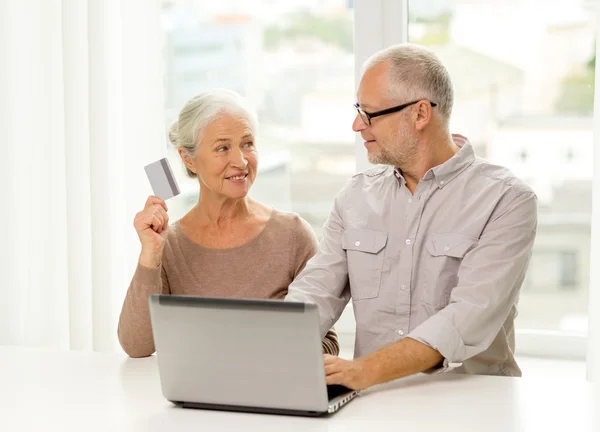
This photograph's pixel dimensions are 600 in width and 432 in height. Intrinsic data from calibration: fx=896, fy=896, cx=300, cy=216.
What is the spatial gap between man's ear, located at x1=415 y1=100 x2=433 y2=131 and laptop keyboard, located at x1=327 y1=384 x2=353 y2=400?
0.74 metres

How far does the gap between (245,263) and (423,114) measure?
67 cm

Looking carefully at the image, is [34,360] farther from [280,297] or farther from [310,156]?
[310,156]

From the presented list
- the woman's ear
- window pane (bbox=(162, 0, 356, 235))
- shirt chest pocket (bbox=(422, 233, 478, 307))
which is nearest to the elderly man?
shirt chest pocket (bbox=(422, 233, 478, 307))

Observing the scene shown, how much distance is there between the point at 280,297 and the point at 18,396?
81 cm

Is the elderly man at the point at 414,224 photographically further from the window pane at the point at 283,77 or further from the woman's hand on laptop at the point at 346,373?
the window pane at the point at 283,77

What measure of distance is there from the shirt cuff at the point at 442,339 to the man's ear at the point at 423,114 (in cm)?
53

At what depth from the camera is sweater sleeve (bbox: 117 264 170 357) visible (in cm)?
227

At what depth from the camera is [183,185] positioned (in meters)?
3.39

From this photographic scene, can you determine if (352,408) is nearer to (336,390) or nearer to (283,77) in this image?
(336,390)

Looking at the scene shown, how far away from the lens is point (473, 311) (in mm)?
1975

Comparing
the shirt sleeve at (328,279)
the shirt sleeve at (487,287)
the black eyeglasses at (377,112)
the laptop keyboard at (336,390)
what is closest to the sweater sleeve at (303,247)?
the shirt sleeve at (328,279)

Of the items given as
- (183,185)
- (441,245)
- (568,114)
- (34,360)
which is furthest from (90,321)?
(568,114)

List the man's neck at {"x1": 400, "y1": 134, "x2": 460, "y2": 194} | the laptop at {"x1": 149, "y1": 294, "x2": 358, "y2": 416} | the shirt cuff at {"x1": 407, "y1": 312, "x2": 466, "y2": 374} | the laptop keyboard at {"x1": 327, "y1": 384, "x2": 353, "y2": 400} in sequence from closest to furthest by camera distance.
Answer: the laptop at {"x1": 149, "y1": 294, "x2": 358, "y2": 416} → the laptop keyboard at {"x1": 327, "y1": 384, "x2": 353, "y2": 400} → the shirt cuff at {"x1": 407, "y1": 312, "x2": 466, "y2": 374} → the man's neck at {"x1": 400, "y1": 134, "x2": 460, "y2": 194}

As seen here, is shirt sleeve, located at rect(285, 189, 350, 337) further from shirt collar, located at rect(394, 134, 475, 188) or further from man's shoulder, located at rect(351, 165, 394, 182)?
shirt collar, located at rect(394, 134, 475, 188)
